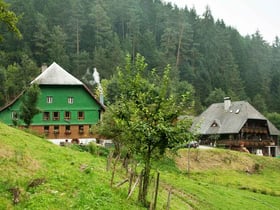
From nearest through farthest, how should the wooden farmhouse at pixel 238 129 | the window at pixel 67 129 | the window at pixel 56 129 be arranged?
1. the window at pixel 56 129
2. the window at pixel 67 129
3. the wooden farmhouse at pixel 238 129

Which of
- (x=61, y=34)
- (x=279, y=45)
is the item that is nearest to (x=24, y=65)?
(x=61, y=34)

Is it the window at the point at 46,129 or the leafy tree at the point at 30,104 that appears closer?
the leafy tree at the point at 30,104

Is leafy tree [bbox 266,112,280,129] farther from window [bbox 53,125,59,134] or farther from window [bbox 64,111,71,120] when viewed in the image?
window [bbox 53,125,59,134]

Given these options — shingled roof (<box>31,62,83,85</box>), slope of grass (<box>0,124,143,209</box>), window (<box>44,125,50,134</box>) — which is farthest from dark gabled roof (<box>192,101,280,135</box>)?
slope of grass (<box>0,124,143,209</box>)

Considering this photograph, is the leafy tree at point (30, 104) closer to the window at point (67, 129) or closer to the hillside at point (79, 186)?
the window at point (67, 129)

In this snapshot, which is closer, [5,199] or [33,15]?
[5,199]

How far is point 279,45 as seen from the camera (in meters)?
168

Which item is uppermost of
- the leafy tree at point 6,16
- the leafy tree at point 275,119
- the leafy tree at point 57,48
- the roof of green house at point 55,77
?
the leafy tree at point 57,48

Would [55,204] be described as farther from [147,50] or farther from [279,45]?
[279,45]

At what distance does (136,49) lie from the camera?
355ft

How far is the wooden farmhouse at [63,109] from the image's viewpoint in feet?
176

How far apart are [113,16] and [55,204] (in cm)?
11214

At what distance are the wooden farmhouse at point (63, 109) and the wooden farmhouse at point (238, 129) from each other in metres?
17.0

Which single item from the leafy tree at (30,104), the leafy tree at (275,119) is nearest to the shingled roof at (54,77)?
the leafy tree at (30,104)
